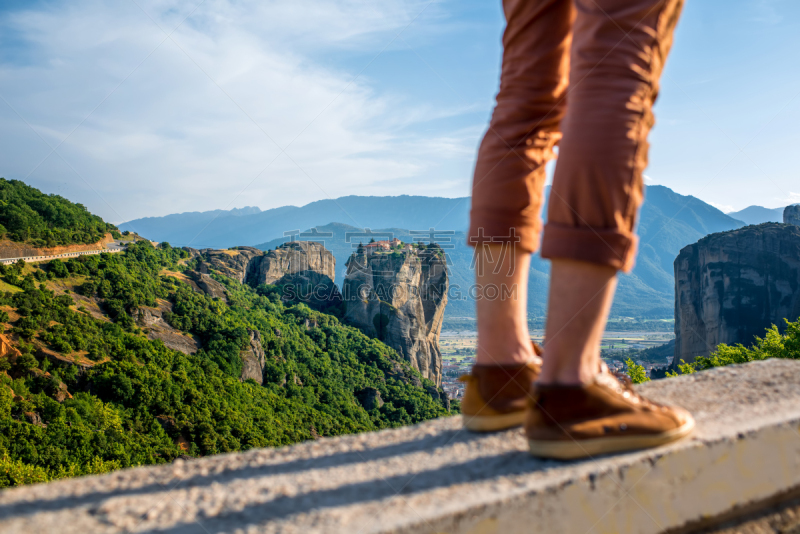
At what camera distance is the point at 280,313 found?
3728 centimetres

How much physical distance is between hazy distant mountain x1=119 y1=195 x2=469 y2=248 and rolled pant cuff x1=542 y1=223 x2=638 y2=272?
453 feet

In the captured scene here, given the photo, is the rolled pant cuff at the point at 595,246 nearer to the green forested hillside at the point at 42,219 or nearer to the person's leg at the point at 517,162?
the person's leg at the point at 517,162

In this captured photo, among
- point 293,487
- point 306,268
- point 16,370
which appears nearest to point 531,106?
point 293,487

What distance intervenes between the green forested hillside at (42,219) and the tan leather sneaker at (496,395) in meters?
29.3

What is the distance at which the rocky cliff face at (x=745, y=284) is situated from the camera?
114 ft

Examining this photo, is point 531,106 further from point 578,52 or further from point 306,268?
point 306,268

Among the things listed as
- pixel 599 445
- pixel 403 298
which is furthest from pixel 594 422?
pixel 403 298

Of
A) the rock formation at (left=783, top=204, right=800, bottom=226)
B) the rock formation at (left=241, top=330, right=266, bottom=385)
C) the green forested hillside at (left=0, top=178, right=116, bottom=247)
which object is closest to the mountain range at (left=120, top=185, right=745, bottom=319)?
the rock formation at (left=241, top=330, right=266, bottom=385)

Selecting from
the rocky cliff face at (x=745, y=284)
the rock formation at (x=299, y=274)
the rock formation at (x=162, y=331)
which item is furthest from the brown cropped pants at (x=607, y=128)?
the rock formation at (x=299, y=274)


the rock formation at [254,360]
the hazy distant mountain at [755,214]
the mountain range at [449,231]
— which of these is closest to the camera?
the rock formation at [254,360]

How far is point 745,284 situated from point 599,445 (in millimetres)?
42131

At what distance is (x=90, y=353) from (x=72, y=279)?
5760mm

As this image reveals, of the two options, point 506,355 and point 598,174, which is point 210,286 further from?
point 598,174

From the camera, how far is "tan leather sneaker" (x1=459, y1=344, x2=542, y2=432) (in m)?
1.04
